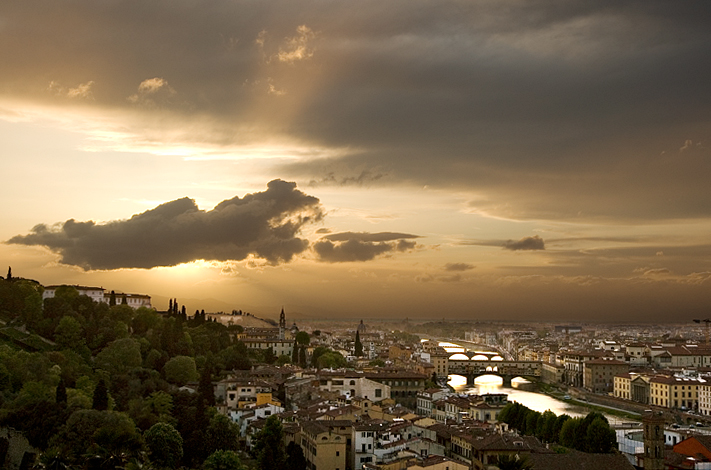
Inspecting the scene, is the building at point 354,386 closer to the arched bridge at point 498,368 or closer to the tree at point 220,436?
the tree at point 220,436

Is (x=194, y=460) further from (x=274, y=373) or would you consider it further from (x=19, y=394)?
(x=274, y=373)

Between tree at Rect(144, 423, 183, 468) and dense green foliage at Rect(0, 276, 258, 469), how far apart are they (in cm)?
2

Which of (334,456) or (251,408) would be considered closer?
(334,456)

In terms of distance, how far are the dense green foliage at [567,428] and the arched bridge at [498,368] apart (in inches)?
1128

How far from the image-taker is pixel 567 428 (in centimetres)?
2084

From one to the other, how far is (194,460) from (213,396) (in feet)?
16.2

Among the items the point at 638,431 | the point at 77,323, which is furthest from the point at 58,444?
the point at 638,431

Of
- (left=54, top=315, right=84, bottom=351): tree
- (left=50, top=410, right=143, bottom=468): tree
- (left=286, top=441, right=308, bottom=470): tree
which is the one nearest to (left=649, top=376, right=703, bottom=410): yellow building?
(left=286, top=441, right=308, bottom=470): tree

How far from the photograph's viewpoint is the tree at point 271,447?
→ 16.9 meters

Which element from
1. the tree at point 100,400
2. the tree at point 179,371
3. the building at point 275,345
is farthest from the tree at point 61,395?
the building at point 275,345

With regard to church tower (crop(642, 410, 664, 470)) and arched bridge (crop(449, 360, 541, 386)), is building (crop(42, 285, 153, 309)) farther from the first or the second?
church tower (crop(642, 410, 664, 470))

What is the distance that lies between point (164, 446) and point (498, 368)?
4306 centimetres

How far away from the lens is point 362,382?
26.7 meters

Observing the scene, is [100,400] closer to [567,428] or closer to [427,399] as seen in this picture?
[567,428]
